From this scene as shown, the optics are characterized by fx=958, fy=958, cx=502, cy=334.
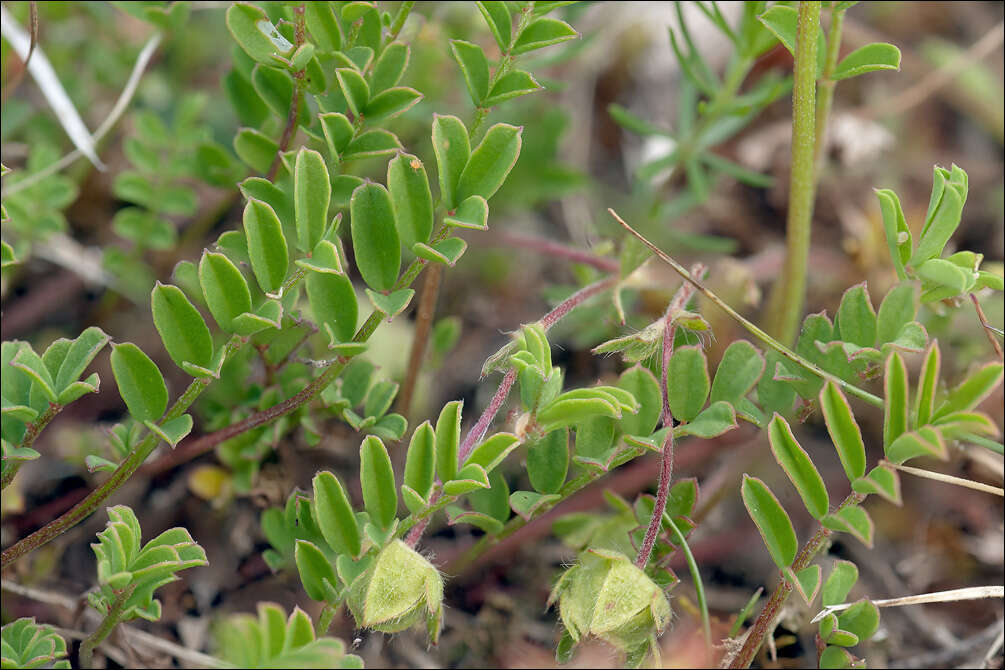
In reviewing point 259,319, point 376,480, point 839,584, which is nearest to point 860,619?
point 839,584

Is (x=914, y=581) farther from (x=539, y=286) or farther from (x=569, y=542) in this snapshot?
(x=539, y=286)

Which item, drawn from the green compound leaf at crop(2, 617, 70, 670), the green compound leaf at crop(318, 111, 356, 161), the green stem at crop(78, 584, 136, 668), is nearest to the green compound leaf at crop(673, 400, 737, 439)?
the green compound leaf at crop(318, 111, 356, 161)

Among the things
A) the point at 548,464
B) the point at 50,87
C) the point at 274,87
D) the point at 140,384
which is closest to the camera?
the point at 140,384

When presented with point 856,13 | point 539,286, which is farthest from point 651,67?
point 539,286

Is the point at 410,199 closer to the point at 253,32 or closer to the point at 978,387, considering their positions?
the point at 253,32

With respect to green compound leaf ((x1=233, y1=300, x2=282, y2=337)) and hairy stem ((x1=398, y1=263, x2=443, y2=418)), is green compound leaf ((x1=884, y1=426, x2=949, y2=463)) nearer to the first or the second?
green compound leaf ((x1=233, y1=300, x2=282, y2=337))
